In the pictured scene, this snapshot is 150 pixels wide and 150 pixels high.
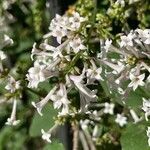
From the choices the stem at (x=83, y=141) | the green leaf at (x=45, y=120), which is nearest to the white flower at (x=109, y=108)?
the green leaf at (x=45, y=120)

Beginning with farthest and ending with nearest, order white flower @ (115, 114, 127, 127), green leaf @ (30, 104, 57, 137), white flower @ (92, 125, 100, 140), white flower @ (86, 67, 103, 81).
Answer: white flower @ (92, 125, 100, 140) → white flower @ (115, 114, 127, 127) → green leaf @ (30, 104, 57, 137) → white flower @ (86, 67, 103, 81)

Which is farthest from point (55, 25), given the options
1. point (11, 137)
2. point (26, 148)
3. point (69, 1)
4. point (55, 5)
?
point (26, 148)

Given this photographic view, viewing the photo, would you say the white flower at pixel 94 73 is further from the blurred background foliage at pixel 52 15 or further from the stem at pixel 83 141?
the stem at pixel 83 141

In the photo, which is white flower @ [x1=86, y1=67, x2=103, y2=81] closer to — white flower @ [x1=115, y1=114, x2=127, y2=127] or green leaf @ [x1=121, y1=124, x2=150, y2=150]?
green leaf @ [x1=121, y1=124, x2=150, y2=150]

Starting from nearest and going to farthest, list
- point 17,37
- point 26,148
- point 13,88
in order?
point 13,88 < point 17,37 < point 26,148

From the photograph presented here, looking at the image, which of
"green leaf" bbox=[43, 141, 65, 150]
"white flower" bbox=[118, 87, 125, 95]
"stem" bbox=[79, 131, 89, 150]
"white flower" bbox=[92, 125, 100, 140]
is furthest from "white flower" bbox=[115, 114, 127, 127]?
"stem" bbox=[79, 131, 89, 150]

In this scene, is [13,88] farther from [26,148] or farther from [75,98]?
[26,148]

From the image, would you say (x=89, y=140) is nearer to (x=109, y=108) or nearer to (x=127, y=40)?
(x=109, y=108)

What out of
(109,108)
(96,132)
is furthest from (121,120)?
(96,132)
